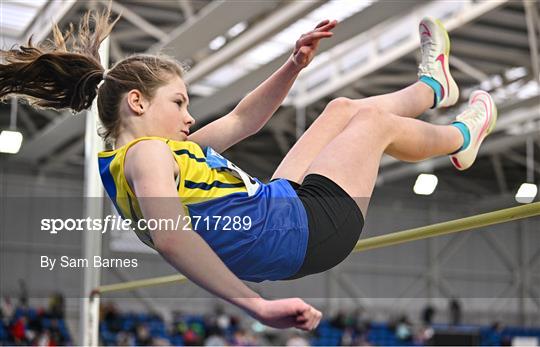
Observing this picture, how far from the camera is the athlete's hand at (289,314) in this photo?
1406mm

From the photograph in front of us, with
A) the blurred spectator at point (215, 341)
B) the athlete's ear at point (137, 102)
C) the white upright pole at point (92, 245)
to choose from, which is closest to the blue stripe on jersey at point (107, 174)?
the athlete's ear at point (137, 102)

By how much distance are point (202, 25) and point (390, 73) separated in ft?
15.8

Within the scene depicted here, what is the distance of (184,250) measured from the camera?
1.56 metres

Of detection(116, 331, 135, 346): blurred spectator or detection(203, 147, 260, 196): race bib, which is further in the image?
detection(116, 331, 135, 346): blurred spectator

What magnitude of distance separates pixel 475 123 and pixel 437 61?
0.23 m

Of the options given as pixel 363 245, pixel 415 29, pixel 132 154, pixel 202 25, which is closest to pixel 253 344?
pixel 415 29

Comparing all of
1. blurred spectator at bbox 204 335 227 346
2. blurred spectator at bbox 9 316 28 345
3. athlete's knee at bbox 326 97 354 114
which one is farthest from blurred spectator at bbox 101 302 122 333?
athlete's knee at bbox 326 97 354 114

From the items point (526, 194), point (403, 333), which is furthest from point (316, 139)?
point (403, 333)

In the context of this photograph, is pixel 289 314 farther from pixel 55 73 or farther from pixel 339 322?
pixel 339 322

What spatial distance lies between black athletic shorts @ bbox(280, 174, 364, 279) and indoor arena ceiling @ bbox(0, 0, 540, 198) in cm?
475

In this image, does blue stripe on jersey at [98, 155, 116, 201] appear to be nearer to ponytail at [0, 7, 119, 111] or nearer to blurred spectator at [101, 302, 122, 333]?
ponytail at [0, 7, 119, 111]

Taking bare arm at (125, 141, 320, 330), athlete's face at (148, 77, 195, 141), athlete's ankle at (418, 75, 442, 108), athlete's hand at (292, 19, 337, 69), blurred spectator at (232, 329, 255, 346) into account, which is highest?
blurred spectator at (232, 329, 255, 346)

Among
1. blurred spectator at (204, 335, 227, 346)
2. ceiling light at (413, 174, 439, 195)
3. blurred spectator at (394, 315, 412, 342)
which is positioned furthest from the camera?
blurred spectator at (394, 315, 412, 342)

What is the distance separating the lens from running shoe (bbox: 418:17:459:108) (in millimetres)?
2482
